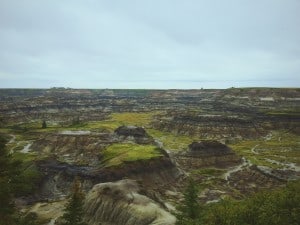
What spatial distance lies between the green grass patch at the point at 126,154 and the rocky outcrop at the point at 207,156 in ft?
50.3

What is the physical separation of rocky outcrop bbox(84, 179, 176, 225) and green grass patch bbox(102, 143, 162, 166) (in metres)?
27.4

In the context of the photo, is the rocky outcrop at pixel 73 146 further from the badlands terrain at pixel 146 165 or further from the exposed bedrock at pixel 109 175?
the exposed bedrock at pixel 109 175

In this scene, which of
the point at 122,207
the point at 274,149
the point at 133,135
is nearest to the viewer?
the point at 122,207

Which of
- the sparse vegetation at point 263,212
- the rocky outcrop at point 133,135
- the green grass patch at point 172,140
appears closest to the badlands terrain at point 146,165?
the green grass patch at point 172,140

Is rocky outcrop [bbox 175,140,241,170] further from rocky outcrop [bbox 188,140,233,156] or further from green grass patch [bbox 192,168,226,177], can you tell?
green grass patch [bbox 192,168,226,177]

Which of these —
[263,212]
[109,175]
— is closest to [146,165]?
[109,175]

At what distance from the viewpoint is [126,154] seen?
103 metres

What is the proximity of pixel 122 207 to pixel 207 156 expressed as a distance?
64.8 meters

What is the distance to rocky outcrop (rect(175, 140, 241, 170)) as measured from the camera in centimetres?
11881

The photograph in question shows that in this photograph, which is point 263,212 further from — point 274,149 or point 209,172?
point 274,149

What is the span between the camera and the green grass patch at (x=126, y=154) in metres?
98.1

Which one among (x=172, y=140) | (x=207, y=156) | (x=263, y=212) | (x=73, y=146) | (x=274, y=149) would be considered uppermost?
(x=263, y=212)

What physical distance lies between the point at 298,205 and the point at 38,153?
108672mm

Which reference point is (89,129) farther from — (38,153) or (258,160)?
(258,160)
